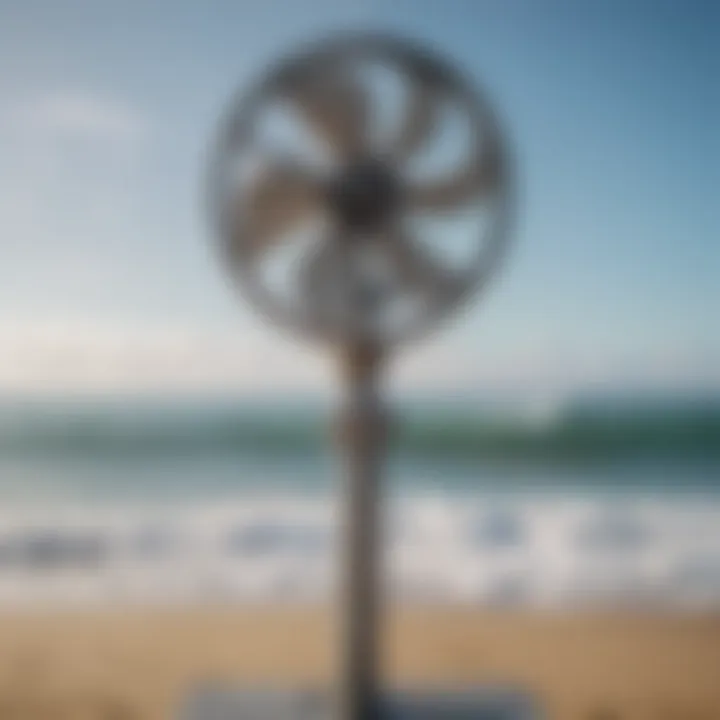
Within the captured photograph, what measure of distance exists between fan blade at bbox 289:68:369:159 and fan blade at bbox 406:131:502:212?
0.13 m

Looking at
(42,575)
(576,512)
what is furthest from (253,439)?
(42,575)

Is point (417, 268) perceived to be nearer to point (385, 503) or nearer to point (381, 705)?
point (385, 503)

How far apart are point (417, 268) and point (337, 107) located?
0.80 feet

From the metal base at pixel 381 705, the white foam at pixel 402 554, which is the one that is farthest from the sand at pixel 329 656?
the metal base at pixel 381 705

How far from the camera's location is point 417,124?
1.42 metres

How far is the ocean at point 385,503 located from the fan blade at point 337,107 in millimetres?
392

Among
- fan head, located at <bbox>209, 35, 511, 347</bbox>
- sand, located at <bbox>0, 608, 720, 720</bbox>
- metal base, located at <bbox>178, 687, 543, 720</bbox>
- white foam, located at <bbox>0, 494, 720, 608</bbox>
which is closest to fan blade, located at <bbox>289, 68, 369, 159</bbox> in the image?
fan head, located at <bbox>209, 35, 511, 347</bbox>

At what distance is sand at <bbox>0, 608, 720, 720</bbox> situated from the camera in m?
2.39

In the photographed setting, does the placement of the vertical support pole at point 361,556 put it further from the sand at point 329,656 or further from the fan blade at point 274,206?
the sand at point 329,656

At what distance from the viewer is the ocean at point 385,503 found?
3.86m

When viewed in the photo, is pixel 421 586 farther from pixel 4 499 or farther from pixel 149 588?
pixel 4 499

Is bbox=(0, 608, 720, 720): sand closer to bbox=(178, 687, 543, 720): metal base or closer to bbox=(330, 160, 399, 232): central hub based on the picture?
bbox=(178, 687, 543, 720): metal base

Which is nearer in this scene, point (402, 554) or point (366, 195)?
point (366, 195)

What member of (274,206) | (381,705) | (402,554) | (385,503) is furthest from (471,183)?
(402,554)
